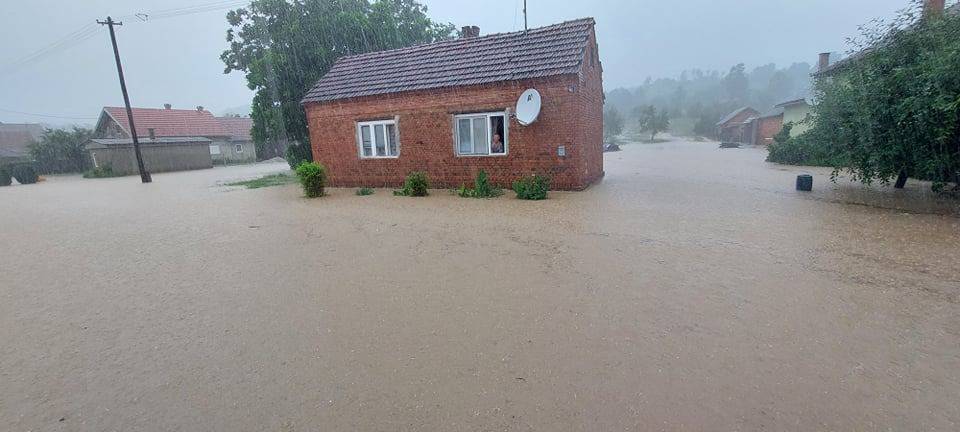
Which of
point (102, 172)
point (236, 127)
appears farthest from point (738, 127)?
point (102, 172)

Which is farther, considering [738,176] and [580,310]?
[738,176]

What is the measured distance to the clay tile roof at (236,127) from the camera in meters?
45.5

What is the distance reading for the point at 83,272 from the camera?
6.48 meters

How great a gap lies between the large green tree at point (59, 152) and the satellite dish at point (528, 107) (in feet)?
132

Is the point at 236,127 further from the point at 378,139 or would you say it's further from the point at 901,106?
the point at 901,106

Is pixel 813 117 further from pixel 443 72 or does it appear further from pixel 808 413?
pixel 808 413

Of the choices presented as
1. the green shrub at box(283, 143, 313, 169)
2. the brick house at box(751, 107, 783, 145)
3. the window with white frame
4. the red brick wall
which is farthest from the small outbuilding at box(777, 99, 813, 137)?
the green shrub at box(283, 143, 313, 169)

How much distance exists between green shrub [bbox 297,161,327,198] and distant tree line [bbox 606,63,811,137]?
202 feet

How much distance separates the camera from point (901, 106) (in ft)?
27.7

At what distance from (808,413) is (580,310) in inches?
77.3

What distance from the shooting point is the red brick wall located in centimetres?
4097

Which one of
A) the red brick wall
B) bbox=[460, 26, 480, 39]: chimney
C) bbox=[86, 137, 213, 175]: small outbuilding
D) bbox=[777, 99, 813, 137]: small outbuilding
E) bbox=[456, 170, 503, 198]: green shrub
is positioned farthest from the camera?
the red brick wall

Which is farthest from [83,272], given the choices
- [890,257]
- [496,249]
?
[890,257]

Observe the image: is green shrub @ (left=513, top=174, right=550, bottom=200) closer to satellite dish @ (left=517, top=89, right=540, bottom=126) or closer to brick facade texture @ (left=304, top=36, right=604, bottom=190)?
brick facade texture @ (left=304, top=36, right=604, bottom=190)
